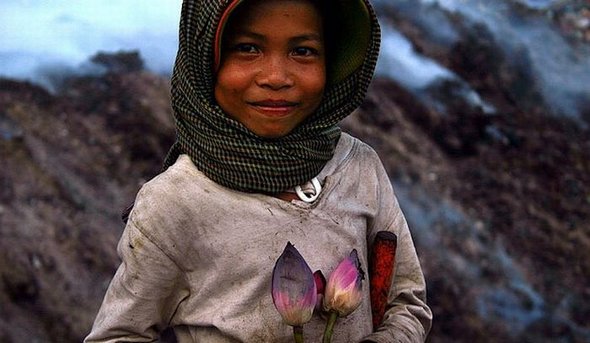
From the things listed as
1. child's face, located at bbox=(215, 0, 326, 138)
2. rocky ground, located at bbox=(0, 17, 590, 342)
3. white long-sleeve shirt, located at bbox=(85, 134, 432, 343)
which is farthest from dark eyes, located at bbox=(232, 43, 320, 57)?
rocky ground, located at bbox=(0, 17, 590, 342)

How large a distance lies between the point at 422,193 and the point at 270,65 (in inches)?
88.5

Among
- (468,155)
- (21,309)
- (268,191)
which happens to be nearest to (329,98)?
(268,191)

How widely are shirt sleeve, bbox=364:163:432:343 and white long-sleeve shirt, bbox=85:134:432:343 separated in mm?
75

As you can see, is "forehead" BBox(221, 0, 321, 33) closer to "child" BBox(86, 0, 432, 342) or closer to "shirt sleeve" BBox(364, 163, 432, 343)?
"child" BBox(86, 0, 432, 342)

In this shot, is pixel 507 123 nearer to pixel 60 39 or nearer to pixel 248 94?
pixel 60 39

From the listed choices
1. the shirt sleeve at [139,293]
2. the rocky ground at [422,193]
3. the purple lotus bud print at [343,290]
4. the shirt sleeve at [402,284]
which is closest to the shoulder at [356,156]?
the shirt sleeve at [402,284]

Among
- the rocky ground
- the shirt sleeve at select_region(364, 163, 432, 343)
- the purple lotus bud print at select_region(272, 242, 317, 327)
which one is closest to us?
the purple lotus bud print at select_region(272, 242, 317, 327)

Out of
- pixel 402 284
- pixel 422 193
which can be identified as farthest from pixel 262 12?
pixel 422 193

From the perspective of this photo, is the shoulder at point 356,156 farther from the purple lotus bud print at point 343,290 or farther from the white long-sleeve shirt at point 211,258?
the purple lotus bud print at point 343,290

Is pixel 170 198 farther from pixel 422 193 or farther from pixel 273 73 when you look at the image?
pixel 422 193

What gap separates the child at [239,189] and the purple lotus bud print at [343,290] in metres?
0.12

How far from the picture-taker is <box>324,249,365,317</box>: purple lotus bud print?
1.75 m

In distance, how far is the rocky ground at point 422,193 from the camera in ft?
11.2

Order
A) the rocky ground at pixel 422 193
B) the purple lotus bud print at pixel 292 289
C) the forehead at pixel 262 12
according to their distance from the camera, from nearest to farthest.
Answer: the purple lotus bud print at pixel 292 289
the forehead at pixel 262 12
the rocky ground at pixel 422 193
